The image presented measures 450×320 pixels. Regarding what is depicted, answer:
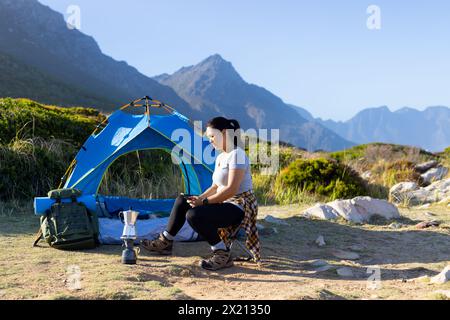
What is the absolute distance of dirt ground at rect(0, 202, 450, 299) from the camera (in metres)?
3.89

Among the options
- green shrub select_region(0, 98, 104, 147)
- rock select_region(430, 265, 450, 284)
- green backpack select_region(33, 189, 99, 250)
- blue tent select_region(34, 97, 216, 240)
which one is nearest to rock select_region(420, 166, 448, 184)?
blue tent select_region(34, 97, 216, 240)

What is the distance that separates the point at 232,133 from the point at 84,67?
12708 centimetres

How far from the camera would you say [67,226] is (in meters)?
5.30

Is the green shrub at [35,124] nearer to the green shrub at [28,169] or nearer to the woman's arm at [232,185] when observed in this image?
the green shrub at [28,169]

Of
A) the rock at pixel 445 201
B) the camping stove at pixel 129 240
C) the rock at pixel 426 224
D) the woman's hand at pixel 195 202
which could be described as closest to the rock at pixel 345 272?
the woman's hand at pixel 195 202

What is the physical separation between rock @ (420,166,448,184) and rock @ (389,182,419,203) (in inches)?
75.8

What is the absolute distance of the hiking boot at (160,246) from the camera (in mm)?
5125

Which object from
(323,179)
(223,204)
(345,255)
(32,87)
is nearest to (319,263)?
(345,255)

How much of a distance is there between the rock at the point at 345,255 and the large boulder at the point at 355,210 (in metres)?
1.72

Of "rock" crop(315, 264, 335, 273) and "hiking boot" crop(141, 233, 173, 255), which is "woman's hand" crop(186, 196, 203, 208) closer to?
"hiking boot" crop(141, 233, 173, 255)

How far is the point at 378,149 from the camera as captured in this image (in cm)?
1947

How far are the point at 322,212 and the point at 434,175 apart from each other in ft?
20.3
